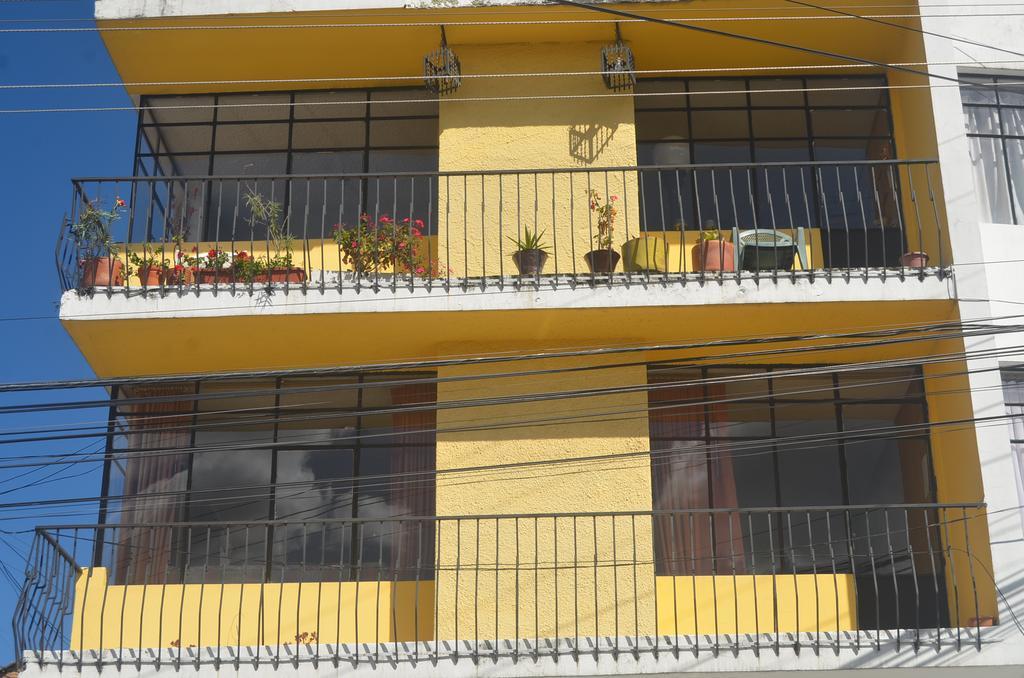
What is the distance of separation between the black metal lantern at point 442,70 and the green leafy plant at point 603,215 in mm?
2004

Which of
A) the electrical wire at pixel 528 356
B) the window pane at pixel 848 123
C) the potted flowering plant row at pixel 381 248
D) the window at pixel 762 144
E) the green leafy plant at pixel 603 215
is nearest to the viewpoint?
the electrical wire at pixel 528 356

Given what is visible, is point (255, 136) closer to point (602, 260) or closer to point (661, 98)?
point (661, 98)

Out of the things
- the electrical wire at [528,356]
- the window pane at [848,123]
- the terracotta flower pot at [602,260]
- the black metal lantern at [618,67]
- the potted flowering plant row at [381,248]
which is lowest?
the electrical wire at [528,356]

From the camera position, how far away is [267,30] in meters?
15.2

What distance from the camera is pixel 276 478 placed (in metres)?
14.6

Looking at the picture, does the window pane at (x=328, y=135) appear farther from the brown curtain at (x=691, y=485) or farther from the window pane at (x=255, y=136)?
the brown curtain at (x=691, y=485)

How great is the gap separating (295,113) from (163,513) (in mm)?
5133

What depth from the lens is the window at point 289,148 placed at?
16.1 m

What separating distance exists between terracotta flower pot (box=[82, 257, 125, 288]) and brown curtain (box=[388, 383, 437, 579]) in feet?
10.4

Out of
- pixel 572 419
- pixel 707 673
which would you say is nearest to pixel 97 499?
pixel 572 419

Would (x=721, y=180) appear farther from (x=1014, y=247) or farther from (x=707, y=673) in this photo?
(x=707, y=673)

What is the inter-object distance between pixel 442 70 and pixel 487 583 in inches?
223

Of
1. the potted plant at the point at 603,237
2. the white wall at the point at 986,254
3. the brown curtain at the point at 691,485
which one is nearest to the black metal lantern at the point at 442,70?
the potted plant at the point at 603,237

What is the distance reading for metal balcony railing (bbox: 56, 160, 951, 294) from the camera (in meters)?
13.6
